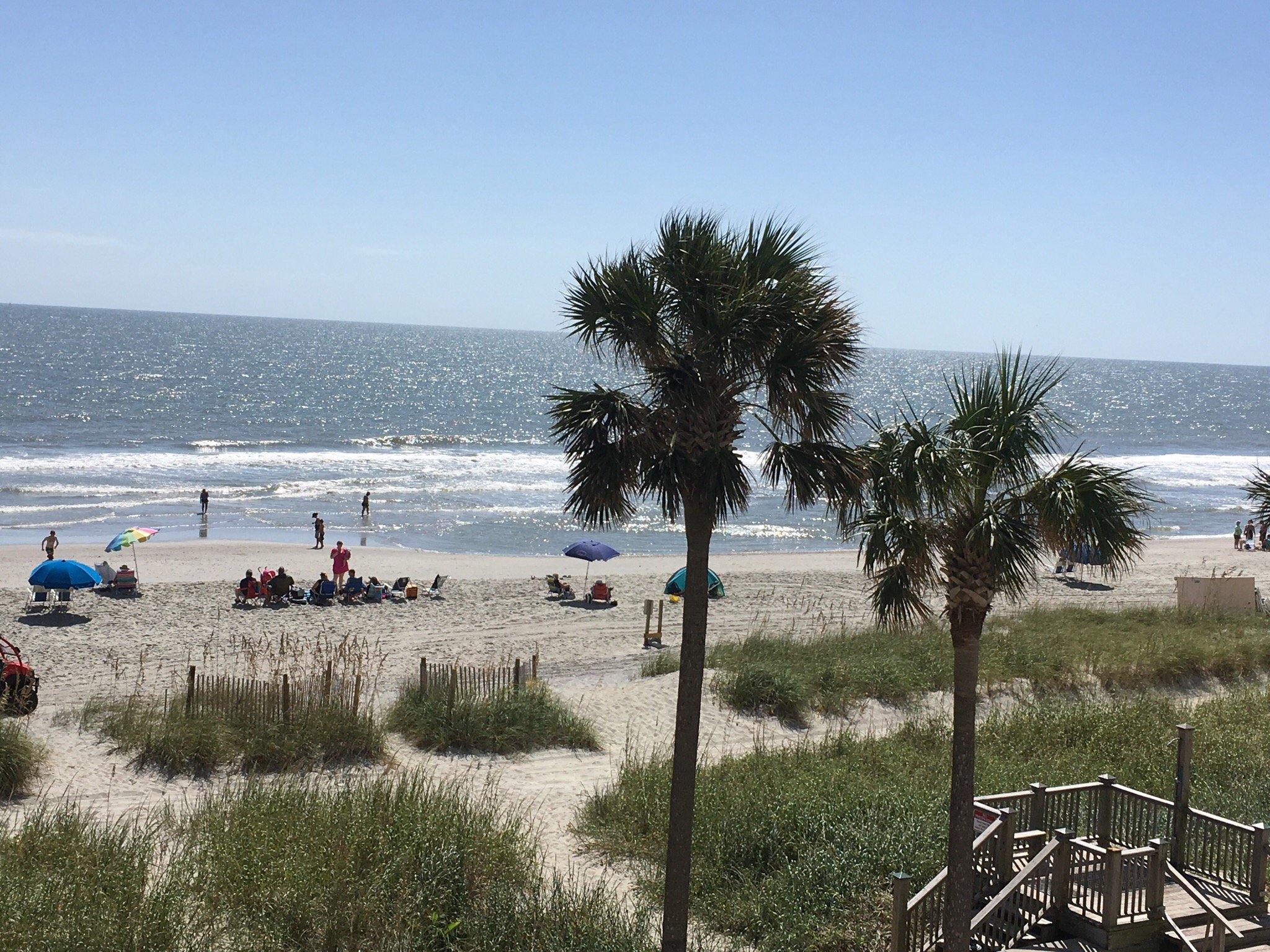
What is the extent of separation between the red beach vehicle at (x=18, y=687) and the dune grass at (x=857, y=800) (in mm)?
8664

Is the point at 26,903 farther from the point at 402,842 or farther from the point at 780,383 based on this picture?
the point at 780,383

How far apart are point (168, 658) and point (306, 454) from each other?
4175 cm

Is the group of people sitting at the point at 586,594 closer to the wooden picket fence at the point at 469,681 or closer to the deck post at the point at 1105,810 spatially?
the wooden picket fence at the point at 469,681

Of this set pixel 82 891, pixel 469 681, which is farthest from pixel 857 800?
pixel 82 891

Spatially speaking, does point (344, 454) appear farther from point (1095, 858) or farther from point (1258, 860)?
point (1258, 860)

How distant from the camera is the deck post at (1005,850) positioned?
9.66 m

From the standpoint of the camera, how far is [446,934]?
8.77 m

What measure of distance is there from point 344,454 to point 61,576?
4093cm

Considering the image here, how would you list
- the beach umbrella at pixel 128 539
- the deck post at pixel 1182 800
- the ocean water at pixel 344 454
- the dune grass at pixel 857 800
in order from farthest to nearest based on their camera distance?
the ocean water at pixel 344 454 → the beach umbrella at pixel 128 539 → the deck post at pixel 1182 800 → the dune grass at pixel 857 800

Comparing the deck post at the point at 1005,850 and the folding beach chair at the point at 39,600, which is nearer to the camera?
Answer: the deck post at the point at 1005,850

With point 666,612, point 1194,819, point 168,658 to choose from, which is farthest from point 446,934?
point 666,612

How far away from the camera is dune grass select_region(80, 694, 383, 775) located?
1364 cm

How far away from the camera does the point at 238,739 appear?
14.0 meters

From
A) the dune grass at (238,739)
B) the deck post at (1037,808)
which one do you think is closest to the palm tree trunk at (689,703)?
the deck post at (1037,808)
